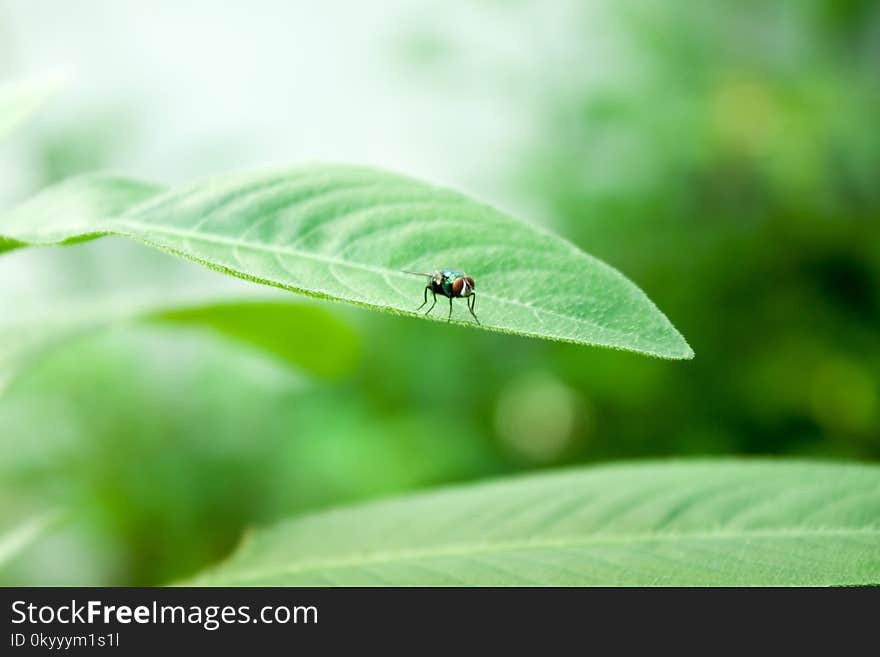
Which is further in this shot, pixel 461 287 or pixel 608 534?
pixel 608 534

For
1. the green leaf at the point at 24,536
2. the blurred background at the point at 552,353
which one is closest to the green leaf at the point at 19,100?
the green leaf at the point at 24,536

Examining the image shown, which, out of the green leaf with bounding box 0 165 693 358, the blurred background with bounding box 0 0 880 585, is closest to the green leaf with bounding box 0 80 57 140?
the green leaf with bounding box 0 165 693 358

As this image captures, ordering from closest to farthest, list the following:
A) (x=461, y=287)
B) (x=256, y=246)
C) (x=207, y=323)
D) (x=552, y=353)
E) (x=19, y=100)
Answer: (x=256, y=246) → (x=461, y=287) → (x=19, y=100) → (x=207, y=323) → (x=552, y=353)

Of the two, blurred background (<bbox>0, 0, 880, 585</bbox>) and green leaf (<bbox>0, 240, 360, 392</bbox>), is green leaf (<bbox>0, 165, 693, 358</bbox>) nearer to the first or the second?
green leaf (<bbox>0, 240, 360, 392</bbox>)

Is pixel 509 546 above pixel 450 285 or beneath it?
beneath

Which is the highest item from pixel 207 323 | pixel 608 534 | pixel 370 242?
pixel 207 323

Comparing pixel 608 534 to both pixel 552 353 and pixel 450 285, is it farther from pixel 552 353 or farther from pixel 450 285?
pixel 552 353

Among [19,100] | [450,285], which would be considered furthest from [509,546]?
[19,100]
